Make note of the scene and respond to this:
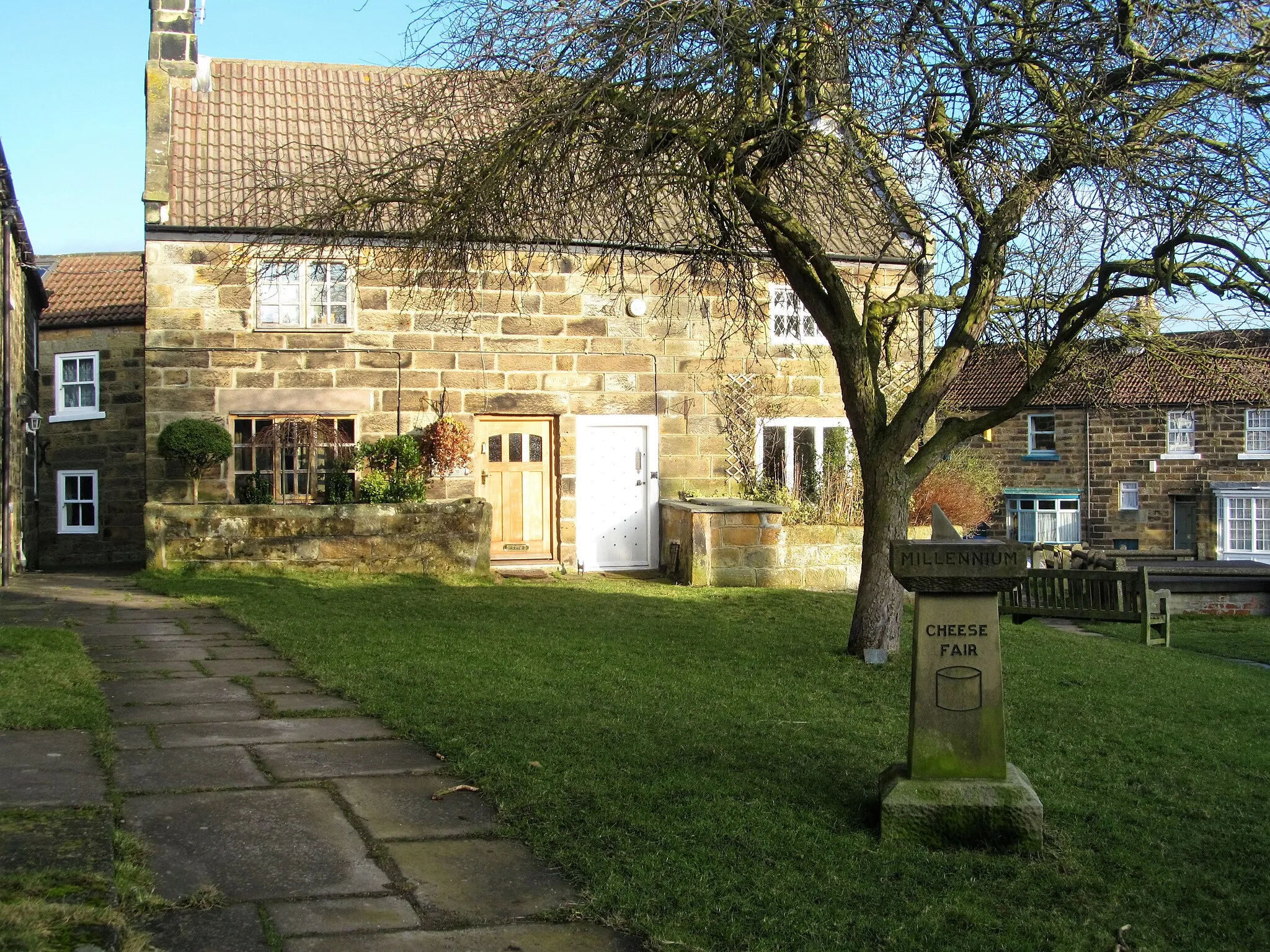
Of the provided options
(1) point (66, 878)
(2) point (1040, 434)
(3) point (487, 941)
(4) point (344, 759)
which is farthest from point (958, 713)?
(2) point (1040, 434)

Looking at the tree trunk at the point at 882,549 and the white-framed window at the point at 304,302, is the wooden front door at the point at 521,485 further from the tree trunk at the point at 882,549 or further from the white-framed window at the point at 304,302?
the tree trunk at the point at 882,549

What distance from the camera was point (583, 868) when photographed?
4480 millimetres

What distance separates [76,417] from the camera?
2406 cm

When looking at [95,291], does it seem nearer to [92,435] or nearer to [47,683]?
[92,435]

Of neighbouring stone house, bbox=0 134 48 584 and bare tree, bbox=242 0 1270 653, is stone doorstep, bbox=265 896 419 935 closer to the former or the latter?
bare tree, bbox=242 0 1270 653

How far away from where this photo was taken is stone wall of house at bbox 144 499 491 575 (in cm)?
1495

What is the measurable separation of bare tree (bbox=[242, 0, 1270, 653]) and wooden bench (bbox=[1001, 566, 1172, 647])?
170 inches

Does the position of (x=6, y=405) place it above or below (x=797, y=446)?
above

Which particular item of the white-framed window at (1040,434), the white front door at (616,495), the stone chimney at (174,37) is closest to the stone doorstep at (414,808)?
the white front door at (616,495)

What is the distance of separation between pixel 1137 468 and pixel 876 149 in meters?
38.5

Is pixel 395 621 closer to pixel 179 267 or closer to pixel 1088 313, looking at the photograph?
pixel 1088 313

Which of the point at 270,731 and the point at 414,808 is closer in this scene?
the point at 414,808

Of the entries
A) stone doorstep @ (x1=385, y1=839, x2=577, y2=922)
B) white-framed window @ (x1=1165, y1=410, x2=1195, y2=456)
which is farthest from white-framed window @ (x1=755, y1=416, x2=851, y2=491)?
white-framed window @ (x1=1165, y1=410, x2=1195, y2=456)

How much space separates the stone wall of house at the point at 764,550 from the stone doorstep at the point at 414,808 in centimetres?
1003
